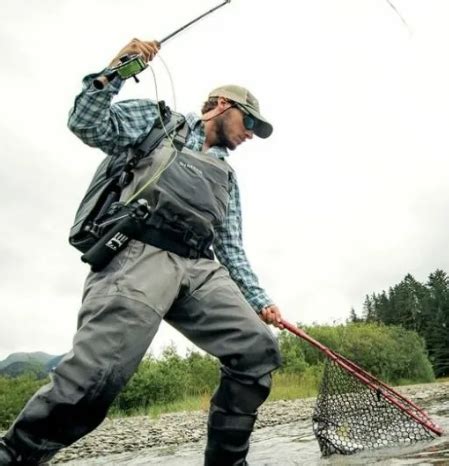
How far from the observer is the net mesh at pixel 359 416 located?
5.03 metres

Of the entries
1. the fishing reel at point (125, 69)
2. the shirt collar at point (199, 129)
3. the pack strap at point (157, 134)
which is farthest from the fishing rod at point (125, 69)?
the shirt collar at point (199, 129)

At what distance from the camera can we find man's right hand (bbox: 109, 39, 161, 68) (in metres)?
3.04

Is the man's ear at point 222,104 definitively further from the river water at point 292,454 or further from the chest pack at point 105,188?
the river water at point 292,454

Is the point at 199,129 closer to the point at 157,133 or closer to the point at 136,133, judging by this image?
the point at 157,133

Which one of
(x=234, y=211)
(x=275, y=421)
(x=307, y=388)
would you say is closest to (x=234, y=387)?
(x=234, y=211)

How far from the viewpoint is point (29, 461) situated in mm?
2695

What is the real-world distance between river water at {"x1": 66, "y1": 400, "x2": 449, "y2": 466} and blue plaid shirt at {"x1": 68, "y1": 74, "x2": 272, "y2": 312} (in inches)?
54.6

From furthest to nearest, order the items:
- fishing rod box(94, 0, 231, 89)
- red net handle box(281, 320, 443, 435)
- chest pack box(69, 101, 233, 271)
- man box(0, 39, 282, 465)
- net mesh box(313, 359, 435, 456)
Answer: net mesh box(313, 359, 435, 456) → red net handle box(281, 320, 443, 435) → chest pack box(69, 101, 233, 271) → fishing rod box(94, 0, 231, 89) → man box(0, 39, 282, 465)

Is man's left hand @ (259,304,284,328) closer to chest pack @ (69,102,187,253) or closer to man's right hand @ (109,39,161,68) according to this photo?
chest pack @ (69,102,187,253)

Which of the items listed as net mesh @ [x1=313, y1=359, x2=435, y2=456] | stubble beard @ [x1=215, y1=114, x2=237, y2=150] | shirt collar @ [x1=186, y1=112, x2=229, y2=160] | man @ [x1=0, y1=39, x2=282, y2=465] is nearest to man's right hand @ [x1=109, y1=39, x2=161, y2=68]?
man @ [x1=0, y1=39, x2=282, y2=465]

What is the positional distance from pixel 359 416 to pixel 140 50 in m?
3.87

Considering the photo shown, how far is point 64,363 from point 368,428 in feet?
11.1

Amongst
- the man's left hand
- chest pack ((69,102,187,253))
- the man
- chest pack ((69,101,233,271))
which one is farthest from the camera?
the man's left hand

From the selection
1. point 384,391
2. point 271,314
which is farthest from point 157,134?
point 384,391
